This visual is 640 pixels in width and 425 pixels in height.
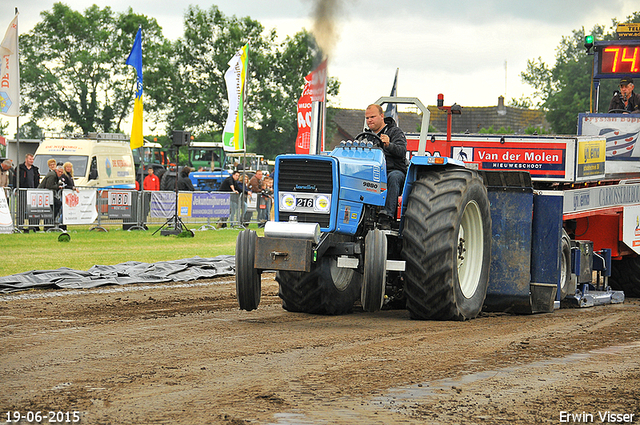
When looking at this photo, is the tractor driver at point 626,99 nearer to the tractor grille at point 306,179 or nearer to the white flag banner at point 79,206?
the tractor grille at point 306,179

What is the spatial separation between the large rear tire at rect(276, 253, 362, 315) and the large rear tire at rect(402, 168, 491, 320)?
849mm

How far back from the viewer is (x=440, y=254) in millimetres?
7754

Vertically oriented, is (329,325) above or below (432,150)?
below

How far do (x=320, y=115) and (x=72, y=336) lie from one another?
13.3 m

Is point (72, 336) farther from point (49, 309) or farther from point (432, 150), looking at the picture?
point (432, 150)

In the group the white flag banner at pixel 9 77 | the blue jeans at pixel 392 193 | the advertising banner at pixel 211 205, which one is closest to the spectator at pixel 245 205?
the advertising banner at pixel 211 205

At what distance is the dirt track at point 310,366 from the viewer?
4570mm

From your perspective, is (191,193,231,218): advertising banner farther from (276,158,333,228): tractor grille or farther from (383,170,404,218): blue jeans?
(276,158,333,228): tractor grille

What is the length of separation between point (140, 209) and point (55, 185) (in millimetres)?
2862

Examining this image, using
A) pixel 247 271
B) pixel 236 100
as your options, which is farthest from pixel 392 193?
pixel 236 100

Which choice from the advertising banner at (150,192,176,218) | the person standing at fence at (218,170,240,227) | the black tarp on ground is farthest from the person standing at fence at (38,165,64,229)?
the black tarp on ground

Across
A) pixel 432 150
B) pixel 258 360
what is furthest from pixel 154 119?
pixel 258 360

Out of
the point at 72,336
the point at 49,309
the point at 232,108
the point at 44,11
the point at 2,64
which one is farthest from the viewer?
the point at 44,11

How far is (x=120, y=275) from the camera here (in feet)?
40.6
